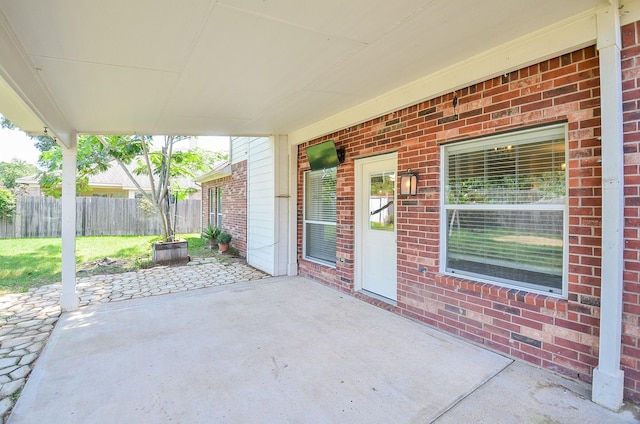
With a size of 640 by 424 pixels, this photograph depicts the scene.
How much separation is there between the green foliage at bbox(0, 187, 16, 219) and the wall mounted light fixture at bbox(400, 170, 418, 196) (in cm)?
1436

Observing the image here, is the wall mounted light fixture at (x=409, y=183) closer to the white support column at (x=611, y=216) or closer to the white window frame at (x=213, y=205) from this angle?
the white support column at (x=611, y=216)

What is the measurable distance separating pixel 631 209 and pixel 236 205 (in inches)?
327

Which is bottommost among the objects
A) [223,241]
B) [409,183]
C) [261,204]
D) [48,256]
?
[48,256]

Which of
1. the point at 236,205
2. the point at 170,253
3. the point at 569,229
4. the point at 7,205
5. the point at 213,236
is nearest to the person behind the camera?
the point at 569,229

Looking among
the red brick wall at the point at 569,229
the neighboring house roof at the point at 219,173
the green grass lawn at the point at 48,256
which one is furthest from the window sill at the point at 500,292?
the neighboring house roof at the point at 219,173

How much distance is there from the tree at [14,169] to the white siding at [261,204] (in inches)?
978

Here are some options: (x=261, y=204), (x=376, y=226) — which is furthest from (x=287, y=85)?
(x=261, y=204)

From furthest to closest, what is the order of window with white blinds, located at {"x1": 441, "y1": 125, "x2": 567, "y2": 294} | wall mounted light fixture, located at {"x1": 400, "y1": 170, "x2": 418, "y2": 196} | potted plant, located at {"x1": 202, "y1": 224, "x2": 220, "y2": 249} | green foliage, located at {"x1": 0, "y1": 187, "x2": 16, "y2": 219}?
green foliage, located at {"x1": 0, "y1": 187, "x2": 16, "y2": 219} → potted plant, located at {"x1": 202, "y1": 224, "x2": 220, "y2": 249} → wall mounted light fixture, located at {"x1": 400, "y1": 170, "x2": 418, "y2": 196} → window with white blinds, located at {"x1": 441, "y1": 125, "x2": 567, "y2": 294}

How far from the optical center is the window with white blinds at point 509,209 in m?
2.78

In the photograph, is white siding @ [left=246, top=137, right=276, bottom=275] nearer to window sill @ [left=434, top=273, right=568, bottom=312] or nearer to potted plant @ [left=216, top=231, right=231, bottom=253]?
potted plant @ [left=216, top=231, right=231, bottom=253]

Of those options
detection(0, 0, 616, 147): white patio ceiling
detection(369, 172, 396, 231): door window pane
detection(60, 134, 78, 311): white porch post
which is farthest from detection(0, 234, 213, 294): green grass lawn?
detection(369, 172, 396, 231): door window pane

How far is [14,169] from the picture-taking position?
28766 mm

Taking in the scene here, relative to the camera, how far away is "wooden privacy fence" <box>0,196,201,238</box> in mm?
12008

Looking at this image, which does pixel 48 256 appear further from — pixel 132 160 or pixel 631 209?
pixel 631 209
